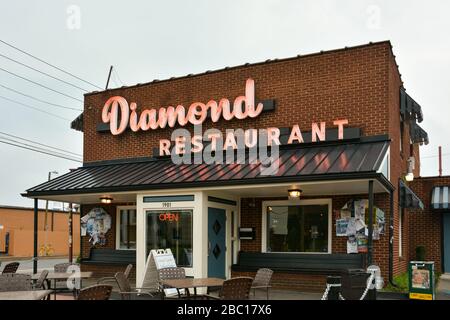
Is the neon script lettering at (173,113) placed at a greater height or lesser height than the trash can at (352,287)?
greater

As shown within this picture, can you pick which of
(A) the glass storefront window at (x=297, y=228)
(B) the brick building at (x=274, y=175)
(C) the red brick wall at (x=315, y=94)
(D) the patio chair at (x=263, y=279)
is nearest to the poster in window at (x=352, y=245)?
(B) the brick building at (x=274, y=175)

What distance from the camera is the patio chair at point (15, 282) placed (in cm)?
962

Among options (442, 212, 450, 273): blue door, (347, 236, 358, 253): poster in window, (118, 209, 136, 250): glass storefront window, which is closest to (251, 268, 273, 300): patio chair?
(347, 236, 358, 253): poster in window

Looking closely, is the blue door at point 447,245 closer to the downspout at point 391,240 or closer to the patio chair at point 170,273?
the downspout at point 391,240

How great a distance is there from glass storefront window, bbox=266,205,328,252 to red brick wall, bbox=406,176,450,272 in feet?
17.4

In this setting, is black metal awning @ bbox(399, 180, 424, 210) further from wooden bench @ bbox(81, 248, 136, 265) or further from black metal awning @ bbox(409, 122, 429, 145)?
wooden bench @ bbox(81, 248, 136, 265)

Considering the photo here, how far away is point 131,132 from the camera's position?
18047 millimetres

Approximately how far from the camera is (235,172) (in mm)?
13883

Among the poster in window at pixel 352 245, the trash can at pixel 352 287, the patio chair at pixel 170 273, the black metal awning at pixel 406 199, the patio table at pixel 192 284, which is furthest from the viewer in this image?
the black metal awning at pixel 406 199

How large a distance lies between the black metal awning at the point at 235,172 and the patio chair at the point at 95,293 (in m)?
5.60
